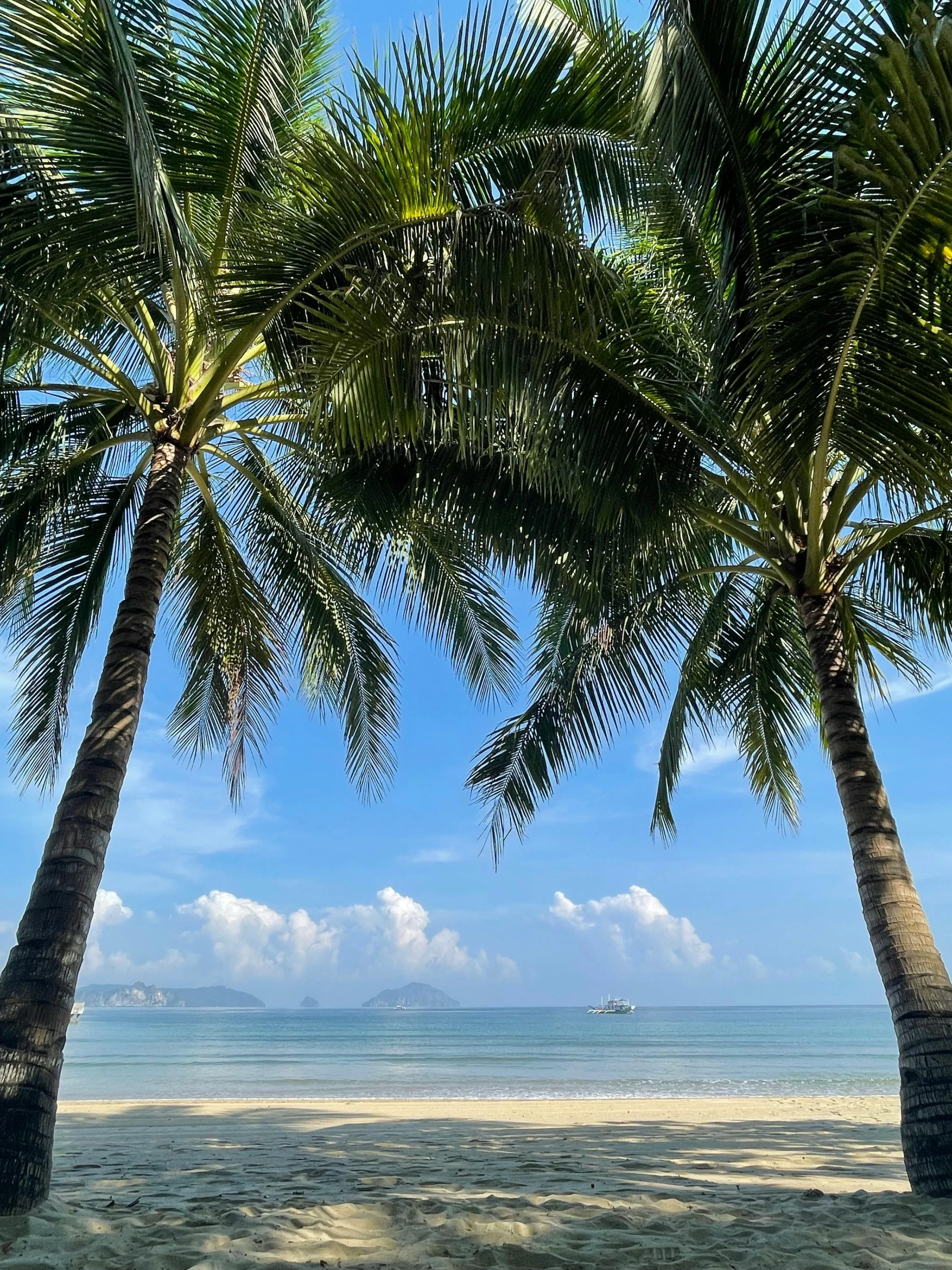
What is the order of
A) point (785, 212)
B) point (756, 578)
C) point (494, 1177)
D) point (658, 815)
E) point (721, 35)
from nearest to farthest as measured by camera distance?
point (721, 35), point (785, 212), point (494, 1177), point (756, 578), point (658, 815)

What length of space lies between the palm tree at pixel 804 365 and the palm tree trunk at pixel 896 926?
0.01m

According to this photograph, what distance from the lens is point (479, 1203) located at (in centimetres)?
454

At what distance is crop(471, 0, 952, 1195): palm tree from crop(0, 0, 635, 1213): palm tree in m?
0.75

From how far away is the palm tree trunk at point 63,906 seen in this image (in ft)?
13.2

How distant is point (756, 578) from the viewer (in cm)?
823

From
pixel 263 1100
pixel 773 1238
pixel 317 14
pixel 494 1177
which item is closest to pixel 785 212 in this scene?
pixel 317 14

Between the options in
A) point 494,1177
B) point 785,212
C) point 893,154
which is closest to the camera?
point 893,154

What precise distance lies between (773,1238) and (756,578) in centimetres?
545

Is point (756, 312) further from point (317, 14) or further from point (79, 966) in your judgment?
point (79, 966)

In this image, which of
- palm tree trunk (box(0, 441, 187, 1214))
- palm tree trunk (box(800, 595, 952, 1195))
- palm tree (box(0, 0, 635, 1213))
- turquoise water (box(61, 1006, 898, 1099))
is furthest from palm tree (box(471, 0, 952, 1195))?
turquoise water (box(61, 1006, 898, 1099))

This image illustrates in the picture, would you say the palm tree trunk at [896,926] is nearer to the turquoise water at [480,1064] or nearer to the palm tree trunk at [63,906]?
the palm tree trunk at [63,906]

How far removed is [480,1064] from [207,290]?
2518cm

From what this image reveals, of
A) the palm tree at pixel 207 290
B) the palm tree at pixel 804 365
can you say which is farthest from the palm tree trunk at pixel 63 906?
the palm tree at pixel 804 365

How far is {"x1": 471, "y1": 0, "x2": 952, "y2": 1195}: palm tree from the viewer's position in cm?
407
